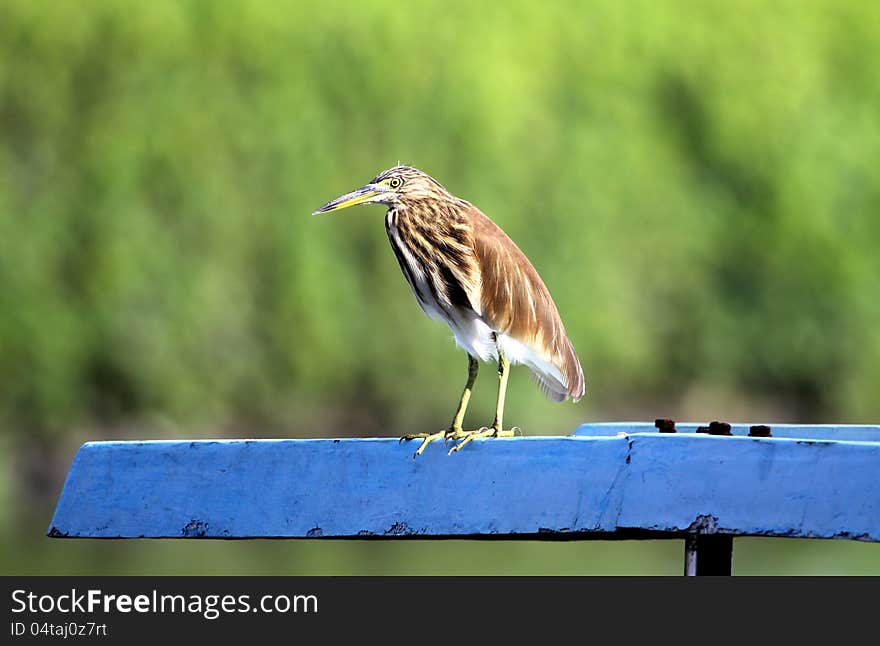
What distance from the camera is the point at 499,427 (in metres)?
4.05

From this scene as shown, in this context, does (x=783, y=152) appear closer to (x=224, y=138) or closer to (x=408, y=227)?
A: (x=224, y=138)

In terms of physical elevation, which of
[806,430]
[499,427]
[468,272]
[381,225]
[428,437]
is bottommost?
[428,437]

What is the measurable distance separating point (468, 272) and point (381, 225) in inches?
551

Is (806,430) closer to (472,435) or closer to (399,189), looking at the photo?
(472,435)

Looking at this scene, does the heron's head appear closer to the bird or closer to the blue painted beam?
the bird

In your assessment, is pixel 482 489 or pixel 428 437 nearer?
pixel 482 489

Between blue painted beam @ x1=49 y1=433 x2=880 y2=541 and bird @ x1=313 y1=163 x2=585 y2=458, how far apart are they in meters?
0.80

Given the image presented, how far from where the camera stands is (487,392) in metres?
18.4

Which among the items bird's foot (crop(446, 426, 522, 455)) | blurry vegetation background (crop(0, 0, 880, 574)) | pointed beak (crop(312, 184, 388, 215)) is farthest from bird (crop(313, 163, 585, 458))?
blurry vegetation background (crop(0, 0, 880, 574))

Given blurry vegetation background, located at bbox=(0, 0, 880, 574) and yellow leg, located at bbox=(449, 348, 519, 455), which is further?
blurry vegetation background, located at bbox=(0, 0, 880, 574)

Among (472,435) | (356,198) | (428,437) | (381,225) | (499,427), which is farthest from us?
(381,225)

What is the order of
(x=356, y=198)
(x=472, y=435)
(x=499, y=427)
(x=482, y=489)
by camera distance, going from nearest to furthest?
(x=482, y=489) → (x=472, y=435) → (x=499, y=427) → (x=356, y=198)

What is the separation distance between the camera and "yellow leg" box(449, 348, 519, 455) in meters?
3.59

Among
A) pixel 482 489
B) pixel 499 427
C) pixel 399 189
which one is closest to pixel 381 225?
pixel 399 189
